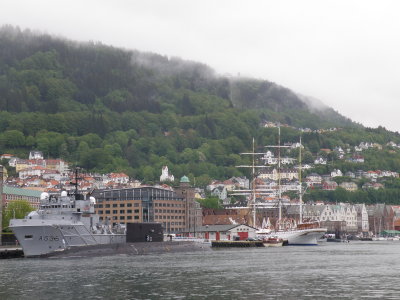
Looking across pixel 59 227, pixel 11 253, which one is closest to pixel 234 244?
pixel 11 253

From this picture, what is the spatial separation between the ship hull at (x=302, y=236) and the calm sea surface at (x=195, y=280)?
3610 inches

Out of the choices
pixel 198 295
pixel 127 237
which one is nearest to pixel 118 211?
pixel 127 237

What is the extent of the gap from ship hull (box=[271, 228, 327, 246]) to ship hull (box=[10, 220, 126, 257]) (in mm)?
88146

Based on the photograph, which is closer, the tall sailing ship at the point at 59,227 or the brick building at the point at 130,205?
the tall sailing ship at the point at 59,227

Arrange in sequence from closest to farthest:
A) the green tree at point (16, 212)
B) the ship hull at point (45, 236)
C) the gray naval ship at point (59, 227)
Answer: the ship hull at point (45, 236)
the gray naval ship at point (59, 227)
the green tree at point (16, 212)

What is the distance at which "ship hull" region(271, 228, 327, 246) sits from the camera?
607 ft

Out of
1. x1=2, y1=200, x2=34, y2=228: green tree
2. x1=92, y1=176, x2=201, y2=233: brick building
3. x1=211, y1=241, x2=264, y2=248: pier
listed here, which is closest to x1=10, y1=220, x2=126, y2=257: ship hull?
x1=2, y1=200, x2=34, y2=228: green tree

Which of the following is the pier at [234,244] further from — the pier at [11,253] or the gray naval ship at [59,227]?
the pier at [11,253]

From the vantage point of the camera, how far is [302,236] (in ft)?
611

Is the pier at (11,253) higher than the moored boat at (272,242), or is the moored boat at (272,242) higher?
the moored boat at (272,242)

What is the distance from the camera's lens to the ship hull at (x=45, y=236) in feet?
335

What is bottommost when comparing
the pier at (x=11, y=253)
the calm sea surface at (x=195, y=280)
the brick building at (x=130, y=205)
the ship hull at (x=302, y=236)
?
the calm sea surface at (x=195, y=280)

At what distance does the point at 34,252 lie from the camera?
10331cm

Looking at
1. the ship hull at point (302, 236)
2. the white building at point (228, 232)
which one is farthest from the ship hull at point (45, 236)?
the ship hull at point (302, 236)
